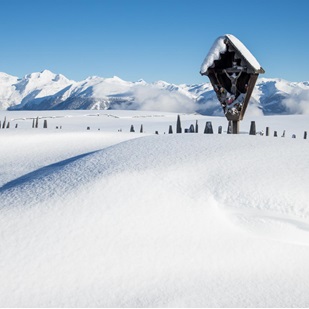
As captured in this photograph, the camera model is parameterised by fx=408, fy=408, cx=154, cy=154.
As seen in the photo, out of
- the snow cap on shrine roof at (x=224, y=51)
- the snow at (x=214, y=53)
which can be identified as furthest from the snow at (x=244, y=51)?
the snow at (x=214, y=53)

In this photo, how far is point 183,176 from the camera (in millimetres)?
6688

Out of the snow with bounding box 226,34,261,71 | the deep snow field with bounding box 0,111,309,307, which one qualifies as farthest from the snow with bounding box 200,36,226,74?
the deep snow field with bounding box 0,111,309,307

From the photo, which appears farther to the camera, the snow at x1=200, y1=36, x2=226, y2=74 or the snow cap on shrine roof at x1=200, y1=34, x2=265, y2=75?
the snow at x1=200, y1=36, x2=226, y2=74

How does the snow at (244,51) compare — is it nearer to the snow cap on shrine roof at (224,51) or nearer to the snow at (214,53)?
the snow cap on shrine roof at (224,51)

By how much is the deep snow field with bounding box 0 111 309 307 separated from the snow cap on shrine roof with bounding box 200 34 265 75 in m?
2.69

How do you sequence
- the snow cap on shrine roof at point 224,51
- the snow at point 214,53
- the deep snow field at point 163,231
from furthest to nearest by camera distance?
the snow at point 214,53, the snow cap on shrine roof at point 224,51, the deep snow field at point 163,231

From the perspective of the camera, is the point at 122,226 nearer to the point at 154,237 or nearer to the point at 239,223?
the point at 154,237

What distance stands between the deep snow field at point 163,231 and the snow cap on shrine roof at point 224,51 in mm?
2694

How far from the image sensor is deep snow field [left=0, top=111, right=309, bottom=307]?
4441 millimetres

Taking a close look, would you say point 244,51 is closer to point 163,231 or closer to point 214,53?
point 214,53

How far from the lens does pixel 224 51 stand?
1001cm

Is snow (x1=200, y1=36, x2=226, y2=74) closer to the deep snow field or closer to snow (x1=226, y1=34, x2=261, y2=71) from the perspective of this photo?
snow (x1=226, y1=34, x2=261, y2=71)

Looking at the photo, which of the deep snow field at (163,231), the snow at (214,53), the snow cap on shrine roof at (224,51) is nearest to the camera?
the deep snow field at (163,231)

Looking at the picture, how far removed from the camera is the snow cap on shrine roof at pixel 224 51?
383 inches
